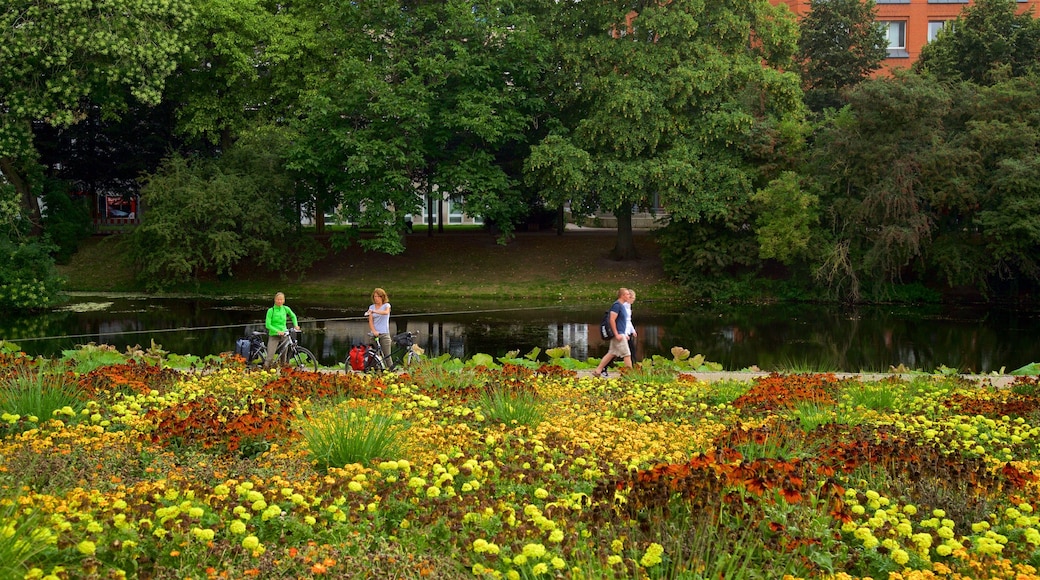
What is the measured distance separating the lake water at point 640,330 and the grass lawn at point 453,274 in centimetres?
246

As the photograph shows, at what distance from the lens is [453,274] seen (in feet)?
137

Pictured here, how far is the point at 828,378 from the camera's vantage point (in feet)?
45.5

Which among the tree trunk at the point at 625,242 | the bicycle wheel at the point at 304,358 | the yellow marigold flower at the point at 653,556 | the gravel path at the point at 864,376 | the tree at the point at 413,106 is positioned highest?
the tree at the point at 413,106

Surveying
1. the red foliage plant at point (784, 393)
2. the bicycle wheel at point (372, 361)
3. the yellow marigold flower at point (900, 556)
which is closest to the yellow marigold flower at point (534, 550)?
Result: the yellow marigold flower at point (900, 556)

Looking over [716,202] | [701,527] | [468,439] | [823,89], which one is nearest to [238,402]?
[468,439]

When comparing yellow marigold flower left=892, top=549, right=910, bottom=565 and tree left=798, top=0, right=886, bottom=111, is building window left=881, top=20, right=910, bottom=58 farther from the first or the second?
yellow marigold flower left=892, top=549, right=910, bottom=565

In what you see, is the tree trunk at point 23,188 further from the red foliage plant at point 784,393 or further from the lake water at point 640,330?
the red foliage plant at point 784,393

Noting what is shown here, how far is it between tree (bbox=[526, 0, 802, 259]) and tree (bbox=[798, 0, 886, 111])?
21.9ft

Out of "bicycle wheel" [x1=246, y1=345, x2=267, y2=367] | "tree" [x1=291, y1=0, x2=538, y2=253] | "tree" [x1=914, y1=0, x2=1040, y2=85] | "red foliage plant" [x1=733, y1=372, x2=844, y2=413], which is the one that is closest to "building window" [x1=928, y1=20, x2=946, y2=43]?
"tree" [x1=914, y1=0, x2=1040, y2=85]

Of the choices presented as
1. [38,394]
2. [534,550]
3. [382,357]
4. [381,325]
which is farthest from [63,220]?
[534,550]

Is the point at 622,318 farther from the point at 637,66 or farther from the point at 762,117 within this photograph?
the point at 762,117

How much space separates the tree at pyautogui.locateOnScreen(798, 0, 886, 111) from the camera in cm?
4647

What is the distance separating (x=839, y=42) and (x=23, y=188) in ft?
116

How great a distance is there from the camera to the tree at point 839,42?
46469 mm
